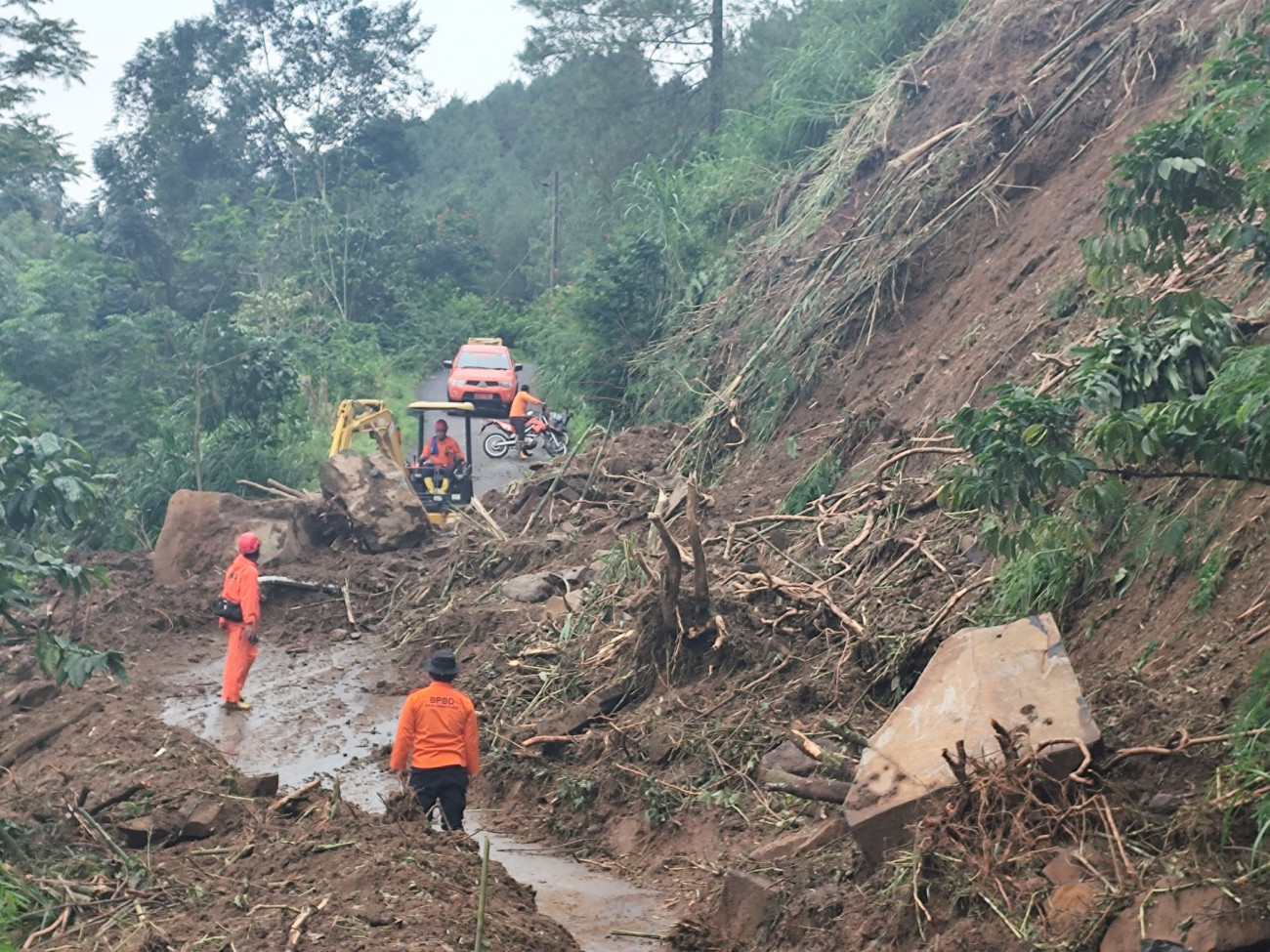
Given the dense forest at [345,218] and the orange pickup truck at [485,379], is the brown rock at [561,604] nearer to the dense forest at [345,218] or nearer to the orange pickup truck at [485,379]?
the dense forest at [345,218]

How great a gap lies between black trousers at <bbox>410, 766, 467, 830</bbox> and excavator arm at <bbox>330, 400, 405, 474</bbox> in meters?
11.4

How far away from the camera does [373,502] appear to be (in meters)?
Answer: 18.6

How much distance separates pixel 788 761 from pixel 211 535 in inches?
429

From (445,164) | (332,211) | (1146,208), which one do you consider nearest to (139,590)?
(1146,208)

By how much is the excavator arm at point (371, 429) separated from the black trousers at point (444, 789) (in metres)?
11.4

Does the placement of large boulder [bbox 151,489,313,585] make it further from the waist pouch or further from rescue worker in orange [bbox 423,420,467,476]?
the waist pouch

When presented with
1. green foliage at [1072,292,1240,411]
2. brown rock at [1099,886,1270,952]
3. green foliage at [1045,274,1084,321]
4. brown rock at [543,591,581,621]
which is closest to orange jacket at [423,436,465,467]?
brown rock at [543,591,581,621]

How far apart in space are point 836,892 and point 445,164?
62479 millimetres

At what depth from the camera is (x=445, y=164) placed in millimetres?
66062

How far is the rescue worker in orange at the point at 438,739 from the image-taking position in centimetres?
793

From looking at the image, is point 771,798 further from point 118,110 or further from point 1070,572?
point 118,110

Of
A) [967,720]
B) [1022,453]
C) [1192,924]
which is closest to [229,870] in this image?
[967,720]

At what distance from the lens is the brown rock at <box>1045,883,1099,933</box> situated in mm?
5469

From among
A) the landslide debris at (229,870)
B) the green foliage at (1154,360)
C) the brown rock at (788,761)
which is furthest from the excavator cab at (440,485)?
the green foliage at (1154,360)
